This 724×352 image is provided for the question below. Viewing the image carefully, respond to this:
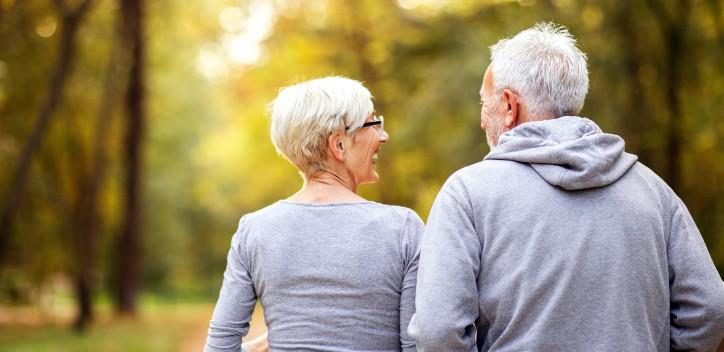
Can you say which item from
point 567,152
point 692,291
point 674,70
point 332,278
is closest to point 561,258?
point 567,152

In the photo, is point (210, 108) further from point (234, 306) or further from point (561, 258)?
point (561, 258)

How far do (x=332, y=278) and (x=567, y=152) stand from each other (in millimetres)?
792

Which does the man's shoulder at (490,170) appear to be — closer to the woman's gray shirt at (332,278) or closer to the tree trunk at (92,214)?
the woman's gray shirt at (332,278)

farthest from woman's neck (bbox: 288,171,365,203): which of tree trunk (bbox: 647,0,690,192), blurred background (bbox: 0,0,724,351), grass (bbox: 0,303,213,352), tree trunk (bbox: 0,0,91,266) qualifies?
grass (bbox: 0,303,213,352)

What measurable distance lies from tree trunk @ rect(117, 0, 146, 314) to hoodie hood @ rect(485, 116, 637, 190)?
14.2 meters

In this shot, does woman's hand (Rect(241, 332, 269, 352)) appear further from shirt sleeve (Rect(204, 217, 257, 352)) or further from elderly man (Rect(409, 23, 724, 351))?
elderly man (Rect(409, 23, 724, 351))

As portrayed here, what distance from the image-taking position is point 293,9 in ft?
66.0

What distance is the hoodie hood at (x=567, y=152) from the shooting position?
2.36 m

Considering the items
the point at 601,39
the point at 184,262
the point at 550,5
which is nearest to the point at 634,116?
the point at 601,39

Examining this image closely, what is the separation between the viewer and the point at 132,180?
18094 millimetres

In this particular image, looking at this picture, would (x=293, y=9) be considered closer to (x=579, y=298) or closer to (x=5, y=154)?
(x=5, y=154)

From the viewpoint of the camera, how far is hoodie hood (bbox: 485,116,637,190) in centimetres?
236

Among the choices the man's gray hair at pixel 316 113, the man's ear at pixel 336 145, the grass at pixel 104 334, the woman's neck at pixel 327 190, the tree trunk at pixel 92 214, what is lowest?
the grass at pixel 104 334

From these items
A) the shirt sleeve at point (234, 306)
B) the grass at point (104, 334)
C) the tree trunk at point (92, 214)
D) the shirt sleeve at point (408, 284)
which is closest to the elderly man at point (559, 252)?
the shirt sleeve at point (408, 284)
